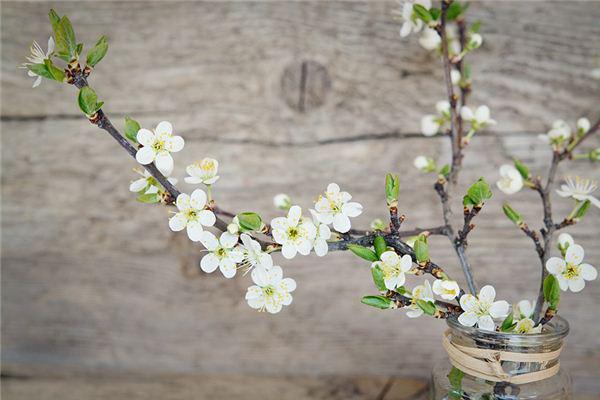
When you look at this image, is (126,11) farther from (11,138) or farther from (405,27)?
(405,27)

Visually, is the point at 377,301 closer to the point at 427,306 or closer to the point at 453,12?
the point at 427,306

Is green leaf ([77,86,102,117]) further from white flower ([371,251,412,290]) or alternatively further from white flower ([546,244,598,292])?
white flower ([546,244,598,292])

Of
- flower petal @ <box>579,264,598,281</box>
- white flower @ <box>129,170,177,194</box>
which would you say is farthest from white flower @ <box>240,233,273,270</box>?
flower petal @ <box>579,264,598,281</box>

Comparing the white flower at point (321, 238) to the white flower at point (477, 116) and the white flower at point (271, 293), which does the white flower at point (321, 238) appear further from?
the white flower at point (477, 116)

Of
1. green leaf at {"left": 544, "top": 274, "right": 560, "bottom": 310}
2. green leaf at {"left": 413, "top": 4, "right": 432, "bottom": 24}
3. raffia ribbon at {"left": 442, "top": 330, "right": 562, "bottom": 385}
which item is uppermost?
green leaf at {"left": 413, "top": 4, "right": 432, "bottom": 24}

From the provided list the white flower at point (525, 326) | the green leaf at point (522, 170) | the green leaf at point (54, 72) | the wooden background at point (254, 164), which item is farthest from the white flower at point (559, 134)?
the green leaf at point (54, 72)

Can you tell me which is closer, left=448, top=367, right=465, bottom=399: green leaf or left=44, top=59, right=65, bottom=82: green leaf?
left=44, top=59, right=65, bottom=82: green leaf

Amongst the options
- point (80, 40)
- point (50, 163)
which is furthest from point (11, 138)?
point (80, 40)
